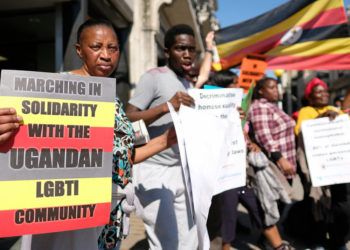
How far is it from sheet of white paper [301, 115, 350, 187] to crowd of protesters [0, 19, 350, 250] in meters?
0.13

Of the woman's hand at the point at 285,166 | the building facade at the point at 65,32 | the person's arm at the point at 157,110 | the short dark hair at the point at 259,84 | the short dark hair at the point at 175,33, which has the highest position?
the building facade at the point at 65,32

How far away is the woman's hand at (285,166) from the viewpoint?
12.3 ft

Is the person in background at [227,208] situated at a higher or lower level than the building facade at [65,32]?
lower

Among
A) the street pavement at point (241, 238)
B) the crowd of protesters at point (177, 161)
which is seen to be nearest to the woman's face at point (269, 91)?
the crowd of protesters at point (177, 161)

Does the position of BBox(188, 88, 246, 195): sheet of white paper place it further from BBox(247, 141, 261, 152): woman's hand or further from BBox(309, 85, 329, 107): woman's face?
BBox(309, 85, 329, 107): woman's face

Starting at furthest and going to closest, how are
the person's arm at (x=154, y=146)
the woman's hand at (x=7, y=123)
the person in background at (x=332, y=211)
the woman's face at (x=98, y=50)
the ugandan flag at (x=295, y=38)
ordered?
the ugandan flag at (x=295, y=38)
the person in background at (x=332, y=211)
the person's arm at (x=154, y=146)
the woman's face at (x=98, y=50)
the woman's hand at (x=7, y=123)

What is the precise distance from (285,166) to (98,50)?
252 centimetres

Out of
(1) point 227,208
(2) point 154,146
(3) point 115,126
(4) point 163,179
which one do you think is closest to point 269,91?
(1) point 227,208

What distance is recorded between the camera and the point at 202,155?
218cm

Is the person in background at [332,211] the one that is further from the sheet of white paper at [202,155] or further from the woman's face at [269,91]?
the sheet of white paper at [202,155]

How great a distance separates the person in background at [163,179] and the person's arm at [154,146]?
270mm

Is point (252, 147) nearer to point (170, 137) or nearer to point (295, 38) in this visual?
point (295, 38)

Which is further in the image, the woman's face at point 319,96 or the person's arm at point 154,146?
the woman's face at point 319,96

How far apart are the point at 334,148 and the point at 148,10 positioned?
17.3 ft
